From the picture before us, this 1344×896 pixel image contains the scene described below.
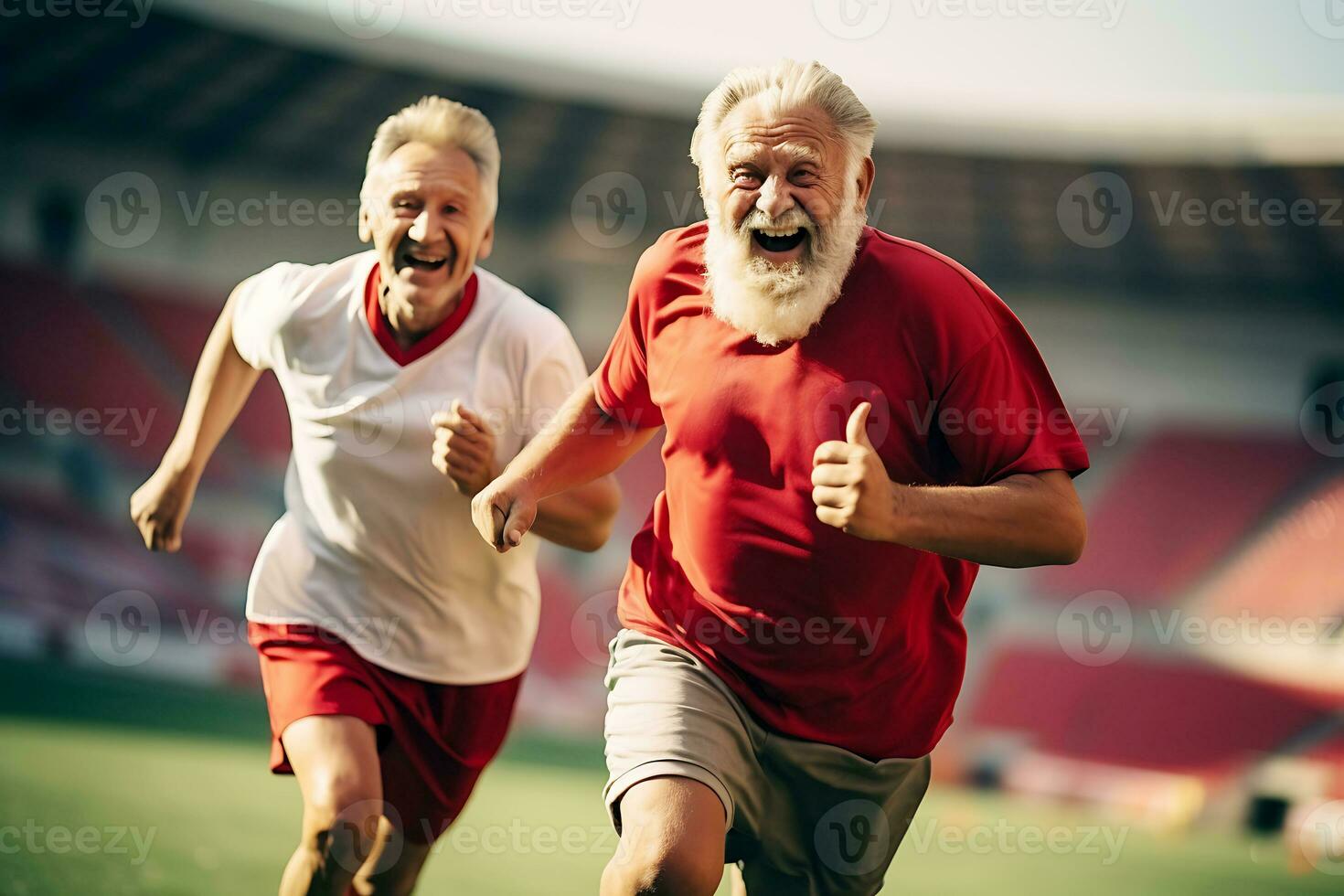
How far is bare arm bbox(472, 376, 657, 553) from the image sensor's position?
124 inches

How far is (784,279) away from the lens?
2.89 meters

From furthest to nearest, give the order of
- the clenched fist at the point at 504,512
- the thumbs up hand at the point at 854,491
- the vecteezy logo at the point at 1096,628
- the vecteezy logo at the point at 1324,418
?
the vecteezy logo at the point at 1324,418, the vecteezy logo at the point at 1096,628, the clenched fist at the point at 504,512, the thumbs up hand at the point at 854,491

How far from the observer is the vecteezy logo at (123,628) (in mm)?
13172

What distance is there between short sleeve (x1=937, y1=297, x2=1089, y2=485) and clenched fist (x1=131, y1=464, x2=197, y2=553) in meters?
2.44

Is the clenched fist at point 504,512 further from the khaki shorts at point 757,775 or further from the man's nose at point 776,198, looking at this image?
the man's nose at point 776,198

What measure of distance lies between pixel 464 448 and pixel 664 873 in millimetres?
1319

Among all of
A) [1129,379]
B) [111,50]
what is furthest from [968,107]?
[111,50]

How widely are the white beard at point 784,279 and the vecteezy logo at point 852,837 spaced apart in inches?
43.7

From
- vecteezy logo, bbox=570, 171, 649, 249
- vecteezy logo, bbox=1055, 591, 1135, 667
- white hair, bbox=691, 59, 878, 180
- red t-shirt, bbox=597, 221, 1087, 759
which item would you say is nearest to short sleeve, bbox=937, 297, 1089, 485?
red t-shirt, bbox=597, 221, 1087, 759

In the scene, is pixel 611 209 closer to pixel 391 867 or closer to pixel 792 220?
pixel 391 867

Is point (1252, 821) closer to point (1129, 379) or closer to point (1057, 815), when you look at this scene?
point (1057, 815)

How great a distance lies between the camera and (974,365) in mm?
2754

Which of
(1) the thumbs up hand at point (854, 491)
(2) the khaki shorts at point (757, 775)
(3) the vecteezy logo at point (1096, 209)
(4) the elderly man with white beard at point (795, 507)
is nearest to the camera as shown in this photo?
(1) the thumbs up hand at point (854, 491)

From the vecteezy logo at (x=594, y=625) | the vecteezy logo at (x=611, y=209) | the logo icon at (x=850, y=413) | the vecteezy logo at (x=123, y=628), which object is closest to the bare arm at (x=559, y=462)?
the logo icon at (x=850, y=413)
